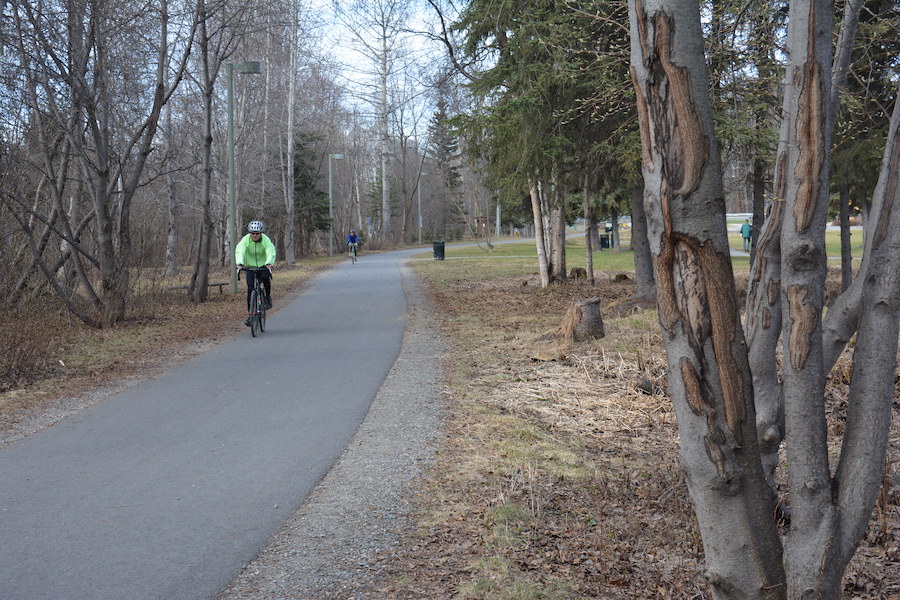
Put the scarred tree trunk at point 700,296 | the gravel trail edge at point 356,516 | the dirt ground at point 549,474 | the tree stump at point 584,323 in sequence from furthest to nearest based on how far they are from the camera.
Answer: the tree stump at point 584,323, the dirt ground at point 549,474, the gravel trail edge at point 356,516, the scarred tree trunk at point 700,296

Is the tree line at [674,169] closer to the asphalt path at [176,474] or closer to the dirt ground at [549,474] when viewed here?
the dirt ground at [549,474]

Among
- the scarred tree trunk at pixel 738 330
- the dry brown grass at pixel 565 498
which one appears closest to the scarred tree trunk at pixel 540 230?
the dry brown grass at pixel 565 498

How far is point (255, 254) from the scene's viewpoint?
15367mm

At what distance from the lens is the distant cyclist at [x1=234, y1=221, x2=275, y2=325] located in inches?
594

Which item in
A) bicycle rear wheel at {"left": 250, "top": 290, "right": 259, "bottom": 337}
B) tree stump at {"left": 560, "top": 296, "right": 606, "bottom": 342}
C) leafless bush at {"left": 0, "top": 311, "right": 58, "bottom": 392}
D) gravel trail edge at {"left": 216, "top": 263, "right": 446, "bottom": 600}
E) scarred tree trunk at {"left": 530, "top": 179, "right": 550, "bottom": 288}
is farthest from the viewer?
scarred tree trunk at {"left": 530, "top": 179, "right": 550, "bottom": 288}

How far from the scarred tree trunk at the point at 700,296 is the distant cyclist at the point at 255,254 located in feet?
40.5

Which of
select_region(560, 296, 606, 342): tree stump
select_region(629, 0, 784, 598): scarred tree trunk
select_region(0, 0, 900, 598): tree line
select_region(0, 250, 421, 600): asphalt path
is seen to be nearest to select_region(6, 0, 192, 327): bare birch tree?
select_region(0, 0, 900, 598): tree line

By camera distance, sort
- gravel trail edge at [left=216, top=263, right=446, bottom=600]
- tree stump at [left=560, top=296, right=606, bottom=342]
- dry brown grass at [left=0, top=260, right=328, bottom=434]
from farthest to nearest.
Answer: tree stump at [left=560, top=296, right=606, bottom=342], dry brown grass at [left=0, top=260, right=328, bottom=434], gravel trail edge at [left=216, top=263, right=446, bottom=600]

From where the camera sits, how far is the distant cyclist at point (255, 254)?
49.5 feet

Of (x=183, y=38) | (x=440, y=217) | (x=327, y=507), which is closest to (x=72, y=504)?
(x=327, y=507)

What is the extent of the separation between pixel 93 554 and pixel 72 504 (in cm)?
109

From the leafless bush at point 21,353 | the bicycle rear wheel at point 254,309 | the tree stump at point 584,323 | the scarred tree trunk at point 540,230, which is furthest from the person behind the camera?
the scarred tree trunk at point 540,230

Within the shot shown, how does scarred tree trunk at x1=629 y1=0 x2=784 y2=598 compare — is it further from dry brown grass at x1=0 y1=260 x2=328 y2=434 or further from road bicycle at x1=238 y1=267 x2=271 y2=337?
road bicycle at x1=238 y1=267 x2=271 y2=337

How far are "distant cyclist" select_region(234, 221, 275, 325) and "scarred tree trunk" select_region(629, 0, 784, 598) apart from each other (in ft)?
40.5
